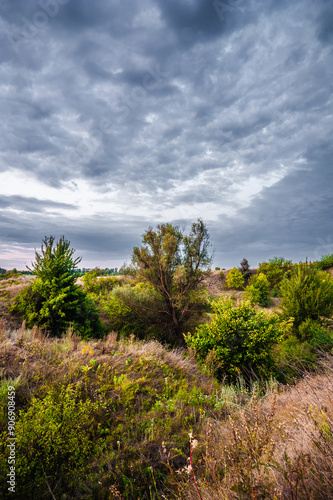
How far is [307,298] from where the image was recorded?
9211mm

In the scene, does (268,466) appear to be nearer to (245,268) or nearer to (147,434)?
(147,434)

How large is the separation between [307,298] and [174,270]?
24.4ft

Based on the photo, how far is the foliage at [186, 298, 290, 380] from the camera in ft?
22.8

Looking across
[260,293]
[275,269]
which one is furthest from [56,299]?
[275,269]

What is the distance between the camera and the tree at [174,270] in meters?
13.6

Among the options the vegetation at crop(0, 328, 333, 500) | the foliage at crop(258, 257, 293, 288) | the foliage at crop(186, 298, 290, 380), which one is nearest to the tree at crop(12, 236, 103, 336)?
the vegetation at crop(0, 328, 333, 500)

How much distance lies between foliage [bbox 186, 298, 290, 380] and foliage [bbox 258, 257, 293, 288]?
128ft

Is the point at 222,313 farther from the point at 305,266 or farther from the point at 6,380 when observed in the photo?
the point at 6,380

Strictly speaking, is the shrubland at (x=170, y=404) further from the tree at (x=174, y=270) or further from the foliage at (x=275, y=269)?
the foliage at (x=275, y=269)

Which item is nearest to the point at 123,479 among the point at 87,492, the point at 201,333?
the point at 87,492

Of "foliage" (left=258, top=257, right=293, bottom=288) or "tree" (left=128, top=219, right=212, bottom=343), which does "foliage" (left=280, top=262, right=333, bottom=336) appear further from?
"foliage" (left=258, top=257, right=293, bottom=288)

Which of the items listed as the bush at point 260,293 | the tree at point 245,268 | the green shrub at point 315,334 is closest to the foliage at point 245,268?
the tree at point 245,268

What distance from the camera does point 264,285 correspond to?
31.3m

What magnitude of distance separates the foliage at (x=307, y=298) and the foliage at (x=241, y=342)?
93.5 inches
